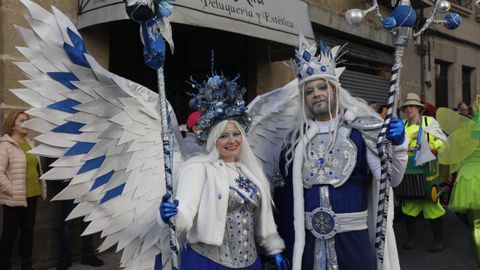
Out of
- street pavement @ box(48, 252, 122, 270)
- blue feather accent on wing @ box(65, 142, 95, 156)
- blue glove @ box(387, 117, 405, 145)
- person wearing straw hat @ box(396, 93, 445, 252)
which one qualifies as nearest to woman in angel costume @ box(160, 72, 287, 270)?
blue feather accent on wing @ box(65, 142, 95, 156)

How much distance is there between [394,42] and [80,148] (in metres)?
1.74

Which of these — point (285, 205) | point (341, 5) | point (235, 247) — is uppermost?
point (341, 5)

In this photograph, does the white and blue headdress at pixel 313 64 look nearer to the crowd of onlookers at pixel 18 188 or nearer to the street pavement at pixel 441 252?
the crowd of onlookers at pixel 18 188

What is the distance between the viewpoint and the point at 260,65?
25.9ft

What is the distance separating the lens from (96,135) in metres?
2.74

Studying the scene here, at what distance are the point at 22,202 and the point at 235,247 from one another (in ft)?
8.46

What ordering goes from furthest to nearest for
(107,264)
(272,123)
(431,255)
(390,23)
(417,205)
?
1. (417,205)
2. (431,255)
3. (107,264)
4. (272,123)
5. (390,23)

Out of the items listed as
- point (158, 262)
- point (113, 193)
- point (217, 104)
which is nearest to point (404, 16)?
point (217, 104)

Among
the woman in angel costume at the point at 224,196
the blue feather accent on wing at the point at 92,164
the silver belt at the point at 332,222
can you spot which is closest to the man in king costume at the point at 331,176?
the silver belt at the point at 332,222

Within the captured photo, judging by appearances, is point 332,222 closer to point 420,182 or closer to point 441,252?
point 420,182

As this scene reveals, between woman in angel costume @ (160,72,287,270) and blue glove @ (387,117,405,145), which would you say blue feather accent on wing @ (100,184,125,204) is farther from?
blue glove @ (387,117,405,145)

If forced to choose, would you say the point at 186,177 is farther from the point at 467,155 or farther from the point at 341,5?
the point at 341,5

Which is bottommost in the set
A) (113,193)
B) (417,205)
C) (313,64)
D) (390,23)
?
(417,205)

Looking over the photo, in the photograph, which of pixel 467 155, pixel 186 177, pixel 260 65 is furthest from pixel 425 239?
pixel 186 177
